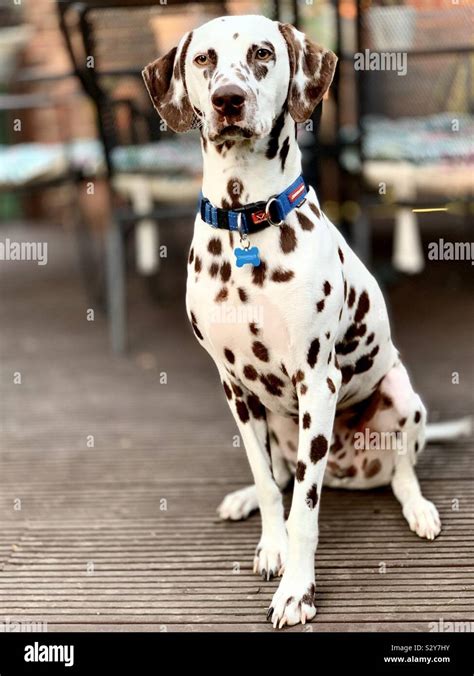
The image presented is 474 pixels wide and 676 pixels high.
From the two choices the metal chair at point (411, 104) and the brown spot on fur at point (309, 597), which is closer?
the brown spot on fur at point (309, 597)

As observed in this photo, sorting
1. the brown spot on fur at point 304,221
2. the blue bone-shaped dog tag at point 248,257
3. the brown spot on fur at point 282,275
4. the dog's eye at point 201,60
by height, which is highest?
the dog's eye at point 201,60

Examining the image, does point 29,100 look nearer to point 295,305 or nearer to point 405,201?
point 405,201

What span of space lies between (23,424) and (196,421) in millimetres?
709

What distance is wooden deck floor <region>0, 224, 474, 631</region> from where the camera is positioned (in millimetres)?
2424

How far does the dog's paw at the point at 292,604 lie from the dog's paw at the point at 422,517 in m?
0.46

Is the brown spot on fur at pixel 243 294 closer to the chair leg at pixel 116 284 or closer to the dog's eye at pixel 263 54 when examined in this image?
the dog's eye at pixel 263 54

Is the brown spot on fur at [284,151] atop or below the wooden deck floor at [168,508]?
atop

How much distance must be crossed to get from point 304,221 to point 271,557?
0.89 metres

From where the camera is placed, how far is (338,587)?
2473 mm

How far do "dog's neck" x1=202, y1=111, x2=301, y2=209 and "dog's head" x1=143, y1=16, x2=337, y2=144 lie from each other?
54 millimetres

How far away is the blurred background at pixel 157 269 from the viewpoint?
11.2 feet

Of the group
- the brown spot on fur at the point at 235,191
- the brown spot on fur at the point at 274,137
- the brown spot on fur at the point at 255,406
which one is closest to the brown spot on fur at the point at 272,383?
the brown spot on fur at the point at 255,406

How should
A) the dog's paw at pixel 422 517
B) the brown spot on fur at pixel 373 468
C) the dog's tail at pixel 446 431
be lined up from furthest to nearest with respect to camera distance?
the dog's tail at pixel 446 431 < the brown spot on fur at pixel 373 468 < the dog's paw at pixel 422 517

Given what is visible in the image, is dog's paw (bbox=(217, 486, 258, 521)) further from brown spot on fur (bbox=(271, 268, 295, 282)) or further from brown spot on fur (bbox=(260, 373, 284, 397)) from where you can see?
brown spot on fur (bbox=(271, 268, 295, 282))
